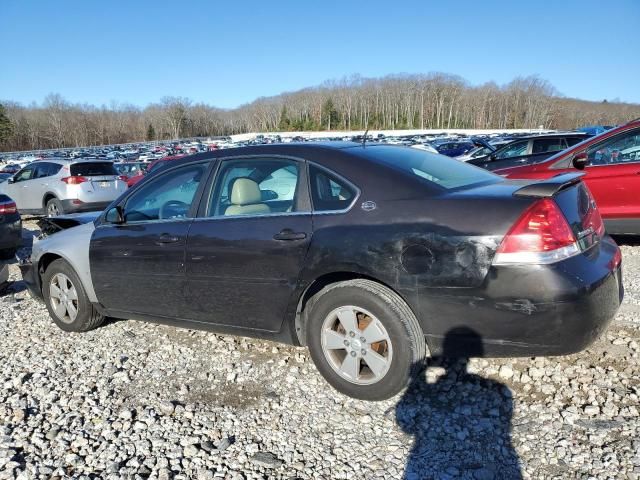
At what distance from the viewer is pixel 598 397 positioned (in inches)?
112

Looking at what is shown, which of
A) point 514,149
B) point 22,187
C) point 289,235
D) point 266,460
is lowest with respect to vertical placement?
point 266,460

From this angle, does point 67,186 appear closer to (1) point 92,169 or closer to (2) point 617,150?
(1) point 92,169

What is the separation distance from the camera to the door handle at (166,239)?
3.60 metres

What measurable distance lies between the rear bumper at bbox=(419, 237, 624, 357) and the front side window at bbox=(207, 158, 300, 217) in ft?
3.98

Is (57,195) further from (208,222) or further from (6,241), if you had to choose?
(208,222)

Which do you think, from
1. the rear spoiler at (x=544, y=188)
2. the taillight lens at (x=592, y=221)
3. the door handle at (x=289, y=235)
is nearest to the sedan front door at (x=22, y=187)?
the door handle at (x=289, y=235)

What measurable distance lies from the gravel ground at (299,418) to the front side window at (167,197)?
1.10 meters

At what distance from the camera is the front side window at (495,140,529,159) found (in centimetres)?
1030

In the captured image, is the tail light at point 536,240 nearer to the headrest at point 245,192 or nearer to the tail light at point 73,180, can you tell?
the headrest at point 245,192

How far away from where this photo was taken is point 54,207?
1231cm

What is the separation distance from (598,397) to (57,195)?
12435mm

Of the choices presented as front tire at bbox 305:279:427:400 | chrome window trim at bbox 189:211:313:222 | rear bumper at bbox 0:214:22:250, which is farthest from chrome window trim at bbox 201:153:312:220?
rear bumper at bbox 0:214:22:250

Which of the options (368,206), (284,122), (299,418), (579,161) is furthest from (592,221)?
(284,122)

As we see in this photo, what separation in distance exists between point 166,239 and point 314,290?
128 cm
